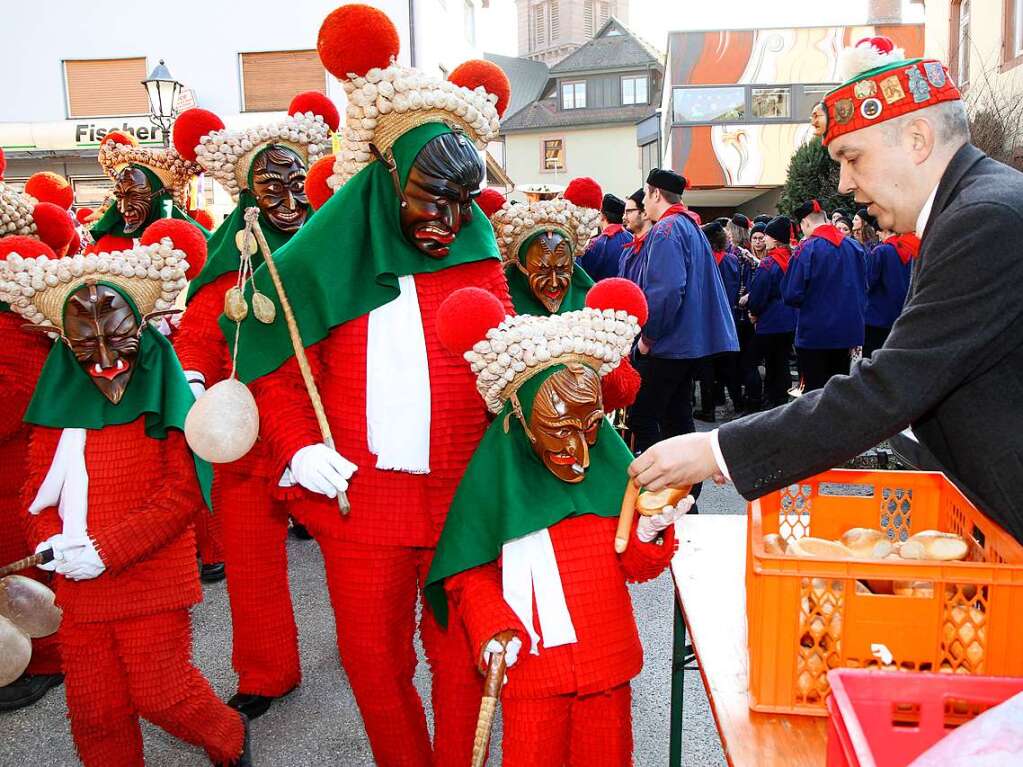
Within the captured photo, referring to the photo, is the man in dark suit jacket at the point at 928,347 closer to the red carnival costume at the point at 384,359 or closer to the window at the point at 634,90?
the red carnival costume at the point at 384,359

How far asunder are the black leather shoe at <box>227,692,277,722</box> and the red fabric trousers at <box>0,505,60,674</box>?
0.78 m

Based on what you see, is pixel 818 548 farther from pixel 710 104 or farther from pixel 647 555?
pixel 710 104

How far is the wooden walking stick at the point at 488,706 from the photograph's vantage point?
5.22 ft

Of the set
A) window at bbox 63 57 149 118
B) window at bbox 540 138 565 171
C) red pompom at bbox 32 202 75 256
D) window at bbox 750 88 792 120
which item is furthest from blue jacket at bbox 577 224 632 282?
window at bbox 540 138 565 171

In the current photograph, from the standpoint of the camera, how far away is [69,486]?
2275mm

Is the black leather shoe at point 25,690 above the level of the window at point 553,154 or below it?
below

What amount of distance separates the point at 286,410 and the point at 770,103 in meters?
21.0

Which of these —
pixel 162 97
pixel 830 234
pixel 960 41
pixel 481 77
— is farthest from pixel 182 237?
pixel 960 41

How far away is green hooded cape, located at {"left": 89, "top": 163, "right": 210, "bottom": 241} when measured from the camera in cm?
400

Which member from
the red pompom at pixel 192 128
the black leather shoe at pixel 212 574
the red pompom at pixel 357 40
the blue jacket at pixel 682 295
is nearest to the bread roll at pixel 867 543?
the red pompom at pixel 357 40

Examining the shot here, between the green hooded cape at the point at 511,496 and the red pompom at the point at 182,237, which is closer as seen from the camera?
the green hooded cape at the point at 511,496

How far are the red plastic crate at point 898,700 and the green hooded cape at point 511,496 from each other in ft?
2.42

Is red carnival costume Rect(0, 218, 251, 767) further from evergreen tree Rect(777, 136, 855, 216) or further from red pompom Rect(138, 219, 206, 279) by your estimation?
evergreen tree Rect(777, 136, 855, 216)

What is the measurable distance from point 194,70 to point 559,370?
1515 cm
